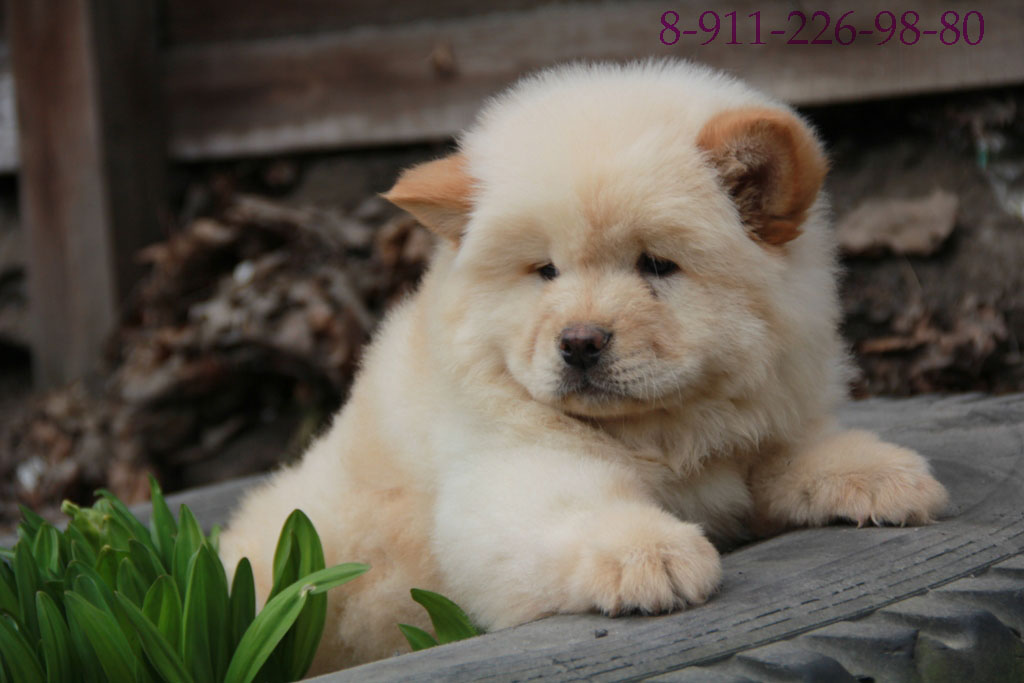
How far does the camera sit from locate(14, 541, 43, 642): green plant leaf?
7.98 feet

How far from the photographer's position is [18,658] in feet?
6.97

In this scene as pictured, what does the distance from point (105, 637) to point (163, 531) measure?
843 mm

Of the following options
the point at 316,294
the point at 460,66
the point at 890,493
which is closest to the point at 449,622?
the point at 890,493

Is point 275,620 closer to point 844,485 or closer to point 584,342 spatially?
point 584,342

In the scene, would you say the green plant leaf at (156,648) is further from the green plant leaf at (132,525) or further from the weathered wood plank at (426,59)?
the weathered wood plank at (426,59)

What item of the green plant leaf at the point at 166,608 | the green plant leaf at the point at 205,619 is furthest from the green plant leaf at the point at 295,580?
the green plant leaf at the point at 166,608

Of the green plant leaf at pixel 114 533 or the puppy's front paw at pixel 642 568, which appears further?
the green plant leaf at pixel 114 533

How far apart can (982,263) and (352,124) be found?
3.30 metres

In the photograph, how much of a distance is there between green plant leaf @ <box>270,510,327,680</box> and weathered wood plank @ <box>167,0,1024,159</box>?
3371mm

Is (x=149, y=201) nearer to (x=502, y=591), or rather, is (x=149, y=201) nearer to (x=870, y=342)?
(x=870, y=342)

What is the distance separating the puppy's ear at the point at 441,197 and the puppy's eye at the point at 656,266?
0.43 metres

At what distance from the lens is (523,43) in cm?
527

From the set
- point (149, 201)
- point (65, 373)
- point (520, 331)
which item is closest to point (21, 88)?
point (149, 201)

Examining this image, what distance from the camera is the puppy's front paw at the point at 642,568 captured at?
6.15ft
